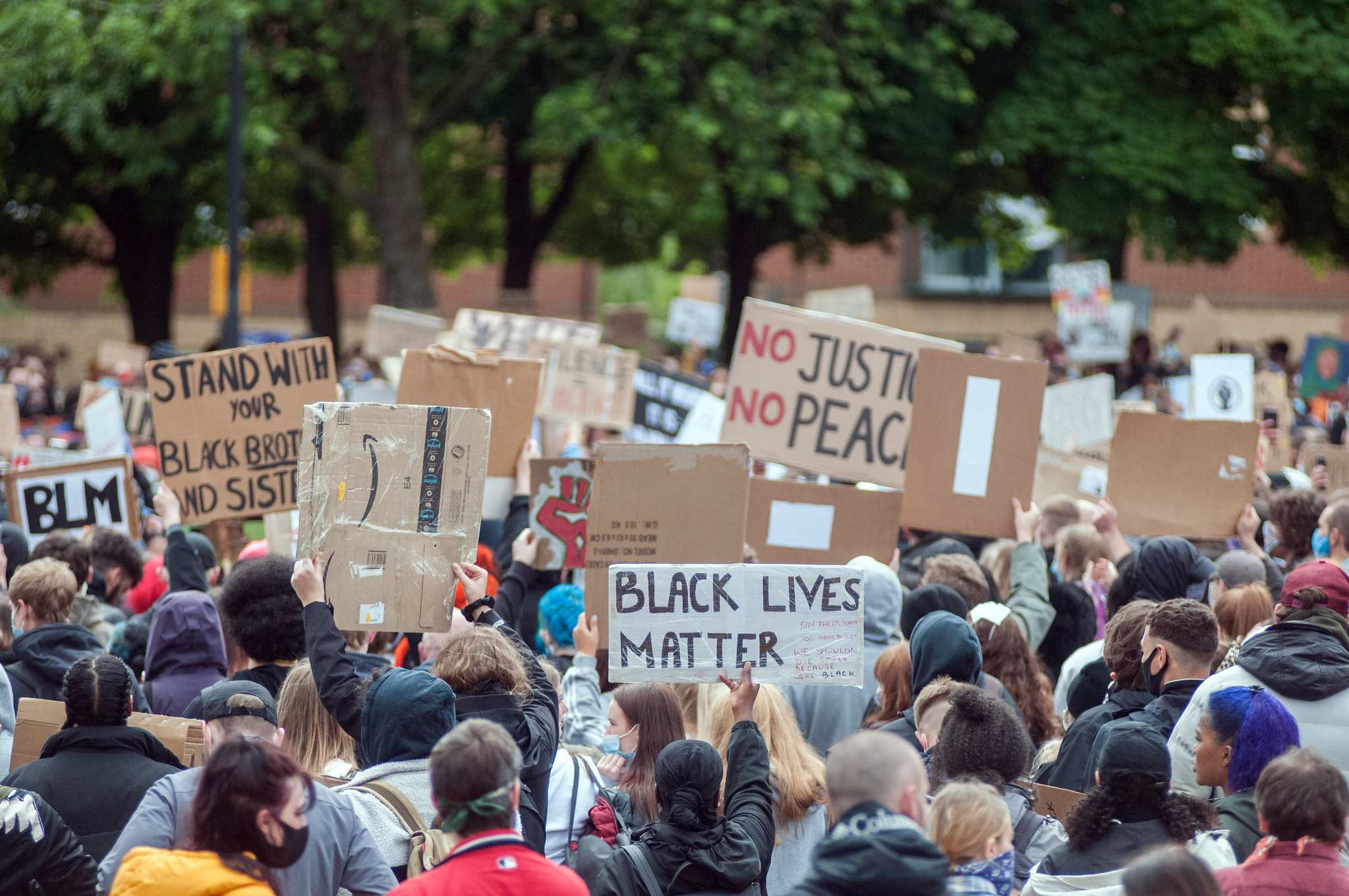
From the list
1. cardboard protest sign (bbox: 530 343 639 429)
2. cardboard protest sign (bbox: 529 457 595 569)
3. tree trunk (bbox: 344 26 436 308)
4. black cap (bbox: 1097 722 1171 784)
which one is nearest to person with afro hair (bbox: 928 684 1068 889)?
black cap (bbox: 1097 722 1171 784)

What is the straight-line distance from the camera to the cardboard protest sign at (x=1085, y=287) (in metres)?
14.5

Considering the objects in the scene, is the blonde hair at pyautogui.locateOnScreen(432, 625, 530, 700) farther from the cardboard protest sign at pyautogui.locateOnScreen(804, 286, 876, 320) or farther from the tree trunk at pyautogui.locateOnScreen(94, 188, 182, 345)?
the tree trunk at pyautogui.locateOnScreen(94, 188, 182, 345)

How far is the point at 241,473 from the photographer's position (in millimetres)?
6340

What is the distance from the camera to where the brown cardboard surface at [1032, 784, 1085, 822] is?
12.0ft

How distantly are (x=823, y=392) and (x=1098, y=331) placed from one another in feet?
28.2

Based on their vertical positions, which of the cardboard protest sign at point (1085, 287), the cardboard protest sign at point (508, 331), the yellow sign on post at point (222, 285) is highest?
the cardboard protest sign at point (1085, 287)

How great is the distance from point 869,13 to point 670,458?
12.0 m

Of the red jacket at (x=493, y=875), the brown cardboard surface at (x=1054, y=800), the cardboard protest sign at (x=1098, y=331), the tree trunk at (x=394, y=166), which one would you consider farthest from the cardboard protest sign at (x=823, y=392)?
the tree trunk at (x=394, y=166)

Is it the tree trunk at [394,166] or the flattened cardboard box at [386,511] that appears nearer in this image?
the flattened cardboard box at [386,511]

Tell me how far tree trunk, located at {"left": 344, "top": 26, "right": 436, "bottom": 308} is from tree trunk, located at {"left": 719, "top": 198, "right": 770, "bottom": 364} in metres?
5.47

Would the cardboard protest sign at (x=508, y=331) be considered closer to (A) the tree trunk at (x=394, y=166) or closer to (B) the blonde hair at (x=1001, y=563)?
(B) the blonde hair at (x=1001, y=563)

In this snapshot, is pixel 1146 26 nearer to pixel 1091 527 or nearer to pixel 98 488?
pixel 1091 527

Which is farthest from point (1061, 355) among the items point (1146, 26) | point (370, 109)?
point (370, 109)

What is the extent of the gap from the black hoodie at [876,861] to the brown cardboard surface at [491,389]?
12.9 feet
